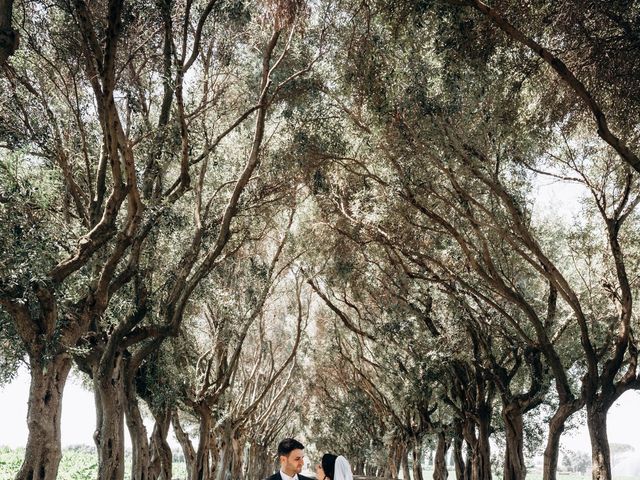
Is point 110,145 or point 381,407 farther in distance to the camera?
point 381,407

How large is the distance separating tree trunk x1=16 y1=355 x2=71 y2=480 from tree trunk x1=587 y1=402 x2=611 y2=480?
408 inches

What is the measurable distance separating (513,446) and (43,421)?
12.8 metres

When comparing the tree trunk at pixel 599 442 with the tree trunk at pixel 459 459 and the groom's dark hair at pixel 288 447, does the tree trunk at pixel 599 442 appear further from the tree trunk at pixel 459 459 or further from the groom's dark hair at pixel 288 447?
the tree trunk at pixel 459 459

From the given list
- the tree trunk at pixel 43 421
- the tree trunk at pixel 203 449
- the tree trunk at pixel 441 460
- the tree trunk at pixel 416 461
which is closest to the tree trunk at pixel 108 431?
the tree trunk at pixel 43 421

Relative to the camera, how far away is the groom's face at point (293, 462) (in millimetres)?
5594

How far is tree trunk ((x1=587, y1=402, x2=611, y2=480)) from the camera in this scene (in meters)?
12.5

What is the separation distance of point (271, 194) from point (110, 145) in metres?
6.63

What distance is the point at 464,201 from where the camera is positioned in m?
12.1

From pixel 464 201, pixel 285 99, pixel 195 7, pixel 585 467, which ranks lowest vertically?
pixel 585 467

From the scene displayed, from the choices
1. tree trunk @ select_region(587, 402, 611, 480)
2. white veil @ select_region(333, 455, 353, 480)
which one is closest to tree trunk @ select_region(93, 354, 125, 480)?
white veil @ select_region(333, 455, 353, 480)

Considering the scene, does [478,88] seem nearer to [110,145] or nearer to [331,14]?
[331,14]

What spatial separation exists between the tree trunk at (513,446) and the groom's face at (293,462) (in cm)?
1249

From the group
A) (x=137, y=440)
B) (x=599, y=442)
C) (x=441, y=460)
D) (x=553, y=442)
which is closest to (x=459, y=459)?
(x=441, y=460)

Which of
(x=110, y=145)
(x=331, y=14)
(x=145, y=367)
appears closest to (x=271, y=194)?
(x=331, y=14)
